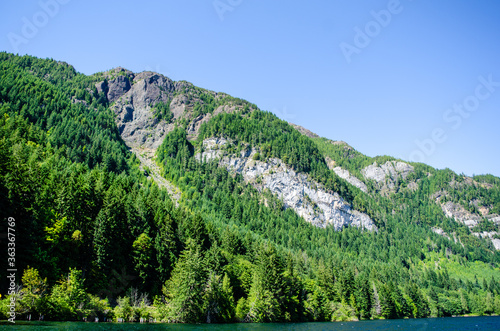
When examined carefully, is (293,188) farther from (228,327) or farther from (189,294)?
(228,327)

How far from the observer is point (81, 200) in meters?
53.5

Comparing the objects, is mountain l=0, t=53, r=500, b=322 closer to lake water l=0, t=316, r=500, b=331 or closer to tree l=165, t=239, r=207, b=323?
tree l=165, t=239, r=207, b=323

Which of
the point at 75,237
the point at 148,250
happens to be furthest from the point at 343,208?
the point at 75,237

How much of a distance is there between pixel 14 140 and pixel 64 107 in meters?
81.0

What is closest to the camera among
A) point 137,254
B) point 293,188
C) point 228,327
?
point 228,327

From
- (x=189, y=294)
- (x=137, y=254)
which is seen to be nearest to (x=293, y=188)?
(x=137, y=254)

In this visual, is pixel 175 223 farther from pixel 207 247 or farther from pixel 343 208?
pixel 343 208

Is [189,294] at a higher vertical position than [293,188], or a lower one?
lower

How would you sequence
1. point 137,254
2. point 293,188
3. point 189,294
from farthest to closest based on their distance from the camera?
point 293,188, point 137,254, point 189,294

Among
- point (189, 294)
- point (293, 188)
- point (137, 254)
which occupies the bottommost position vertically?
point (189, 294)

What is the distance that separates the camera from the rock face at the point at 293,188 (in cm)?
18825

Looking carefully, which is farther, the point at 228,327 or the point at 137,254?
the point at 137,254

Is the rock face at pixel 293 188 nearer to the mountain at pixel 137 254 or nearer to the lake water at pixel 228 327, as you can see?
the mountain at pixel 137 254

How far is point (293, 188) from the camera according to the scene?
192 m
